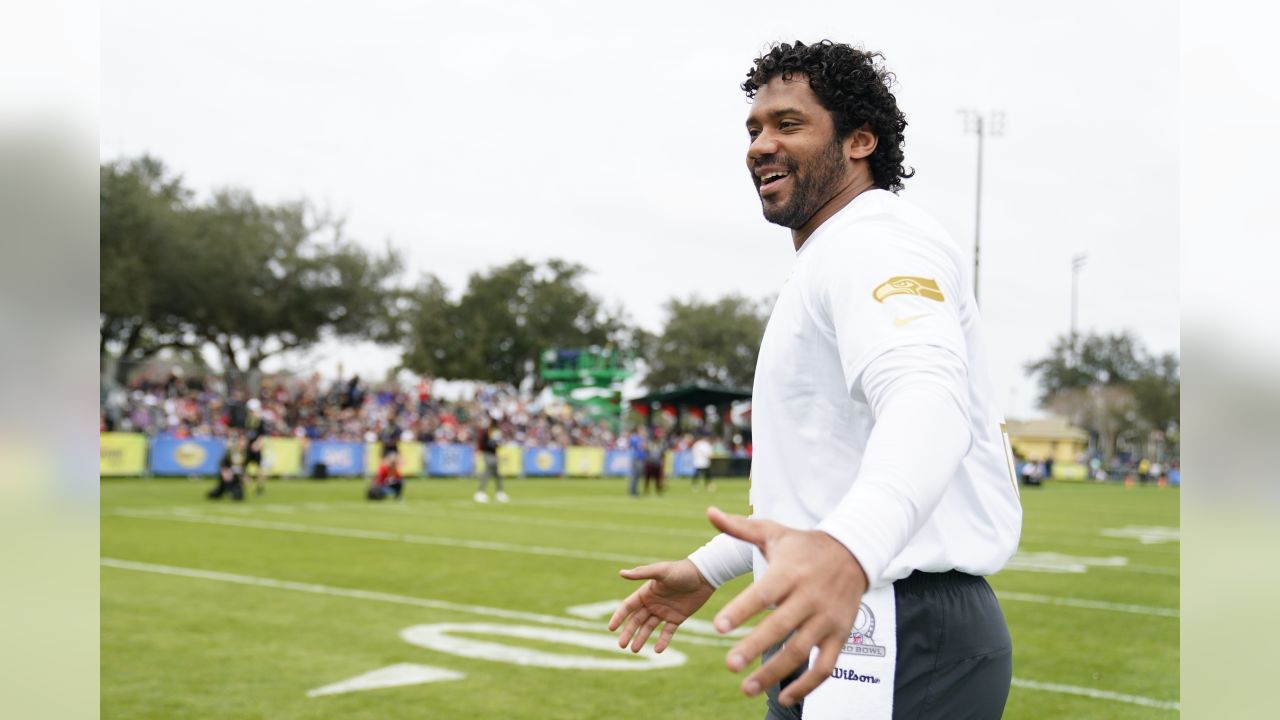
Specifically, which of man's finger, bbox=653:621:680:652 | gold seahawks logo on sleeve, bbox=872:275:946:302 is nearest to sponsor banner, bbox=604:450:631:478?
man's finger, bbox=653:621:680:652

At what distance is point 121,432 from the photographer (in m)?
28.4

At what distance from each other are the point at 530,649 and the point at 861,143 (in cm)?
616

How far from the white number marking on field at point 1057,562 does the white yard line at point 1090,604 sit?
1991 mm

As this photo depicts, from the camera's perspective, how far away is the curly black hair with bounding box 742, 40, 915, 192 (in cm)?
246

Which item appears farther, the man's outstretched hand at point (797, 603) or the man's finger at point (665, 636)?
the man's finger at point (665, 636)

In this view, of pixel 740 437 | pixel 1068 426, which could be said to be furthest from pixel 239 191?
pixel 1068 426

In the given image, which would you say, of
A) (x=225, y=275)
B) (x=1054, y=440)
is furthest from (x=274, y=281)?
(x=1054, y=440)

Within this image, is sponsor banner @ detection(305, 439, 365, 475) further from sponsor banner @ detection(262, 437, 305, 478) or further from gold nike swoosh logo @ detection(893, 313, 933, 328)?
gold nike swoosh logo @ detection(893, 313, 933, 328)

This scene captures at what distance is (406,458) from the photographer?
112 feet

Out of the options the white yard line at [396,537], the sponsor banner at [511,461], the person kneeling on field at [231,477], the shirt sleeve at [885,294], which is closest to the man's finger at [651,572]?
the shirt sleeve at [885,294]

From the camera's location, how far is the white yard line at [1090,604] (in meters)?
10.6

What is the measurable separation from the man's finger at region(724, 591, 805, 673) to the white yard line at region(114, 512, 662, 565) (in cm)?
1107

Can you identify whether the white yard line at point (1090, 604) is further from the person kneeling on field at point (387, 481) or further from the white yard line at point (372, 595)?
the person kneeling on field at point (387, 481)

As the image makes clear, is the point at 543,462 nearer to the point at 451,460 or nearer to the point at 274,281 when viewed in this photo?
the point at 451,460
